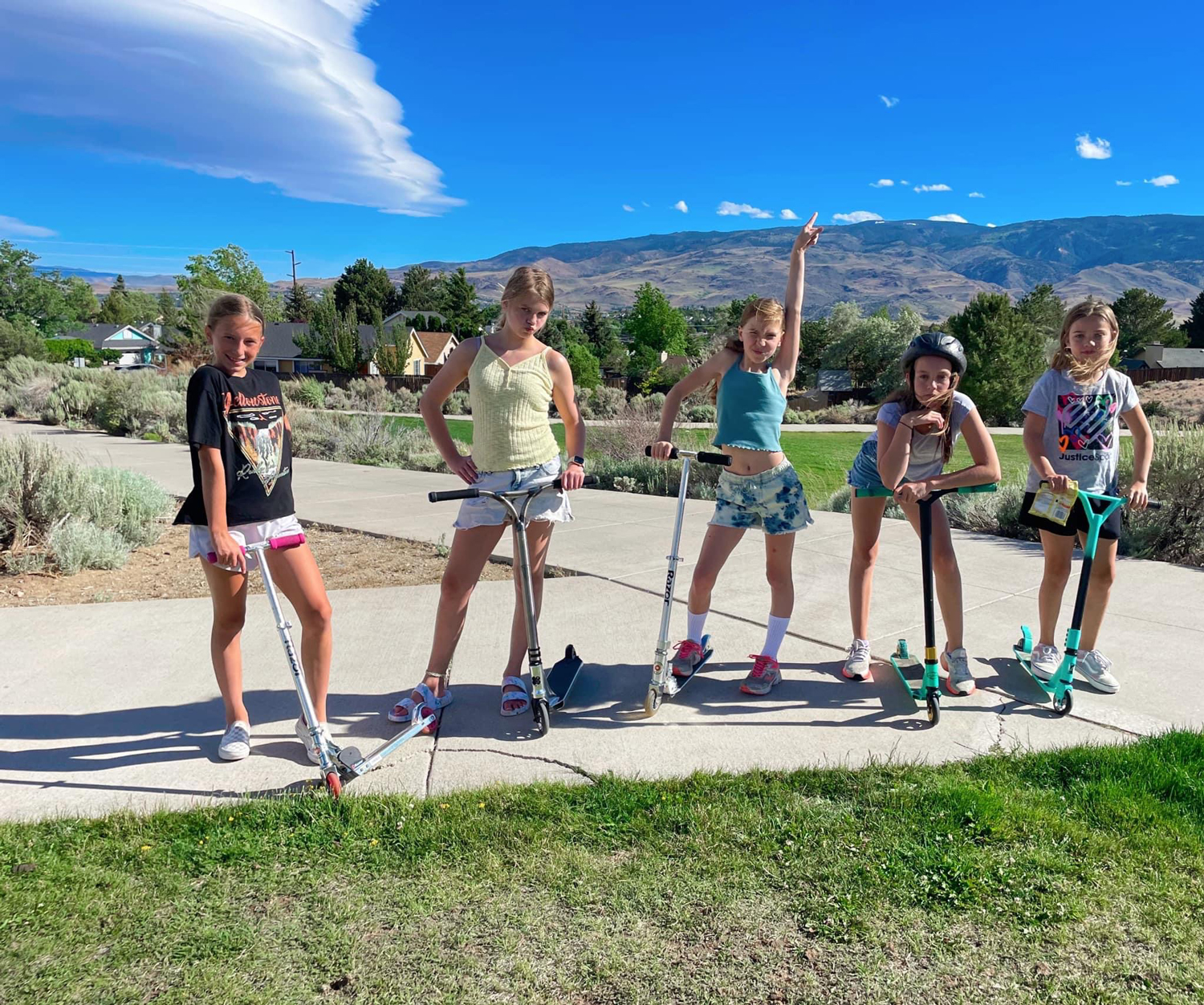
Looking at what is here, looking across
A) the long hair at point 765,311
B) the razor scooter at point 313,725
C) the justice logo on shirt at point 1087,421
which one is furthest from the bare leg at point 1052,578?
the razor scooter at point 313,725

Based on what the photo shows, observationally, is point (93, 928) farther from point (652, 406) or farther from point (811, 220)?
point (652, 406)

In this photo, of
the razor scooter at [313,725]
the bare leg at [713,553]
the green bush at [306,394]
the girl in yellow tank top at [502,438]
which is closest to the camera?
the razor scooter at [313,725]

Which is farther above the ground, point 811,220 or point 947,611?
point 811,220

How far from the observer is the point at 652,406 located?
57.9 feet

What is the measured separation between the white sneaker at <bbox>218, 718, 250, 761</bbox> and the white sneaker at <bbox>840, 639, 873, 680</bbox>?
9.05ft

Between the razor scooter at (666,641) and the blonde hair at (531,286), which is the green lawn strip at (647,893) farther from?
the blonde hair at (531,286)

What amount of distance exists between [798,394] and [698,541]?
4486cm

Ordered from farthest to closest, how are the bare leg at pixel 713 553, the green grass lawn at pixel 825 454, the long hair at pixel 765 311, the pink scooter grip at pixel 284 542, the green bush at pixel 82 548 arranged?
the green grass lawn at pixel 825 454 < the green bush at pixel 82 548 < the bare leg at pixel 713 553 < the long hair at pixel 765 311 < the pink scooter grip at pixel 284 542

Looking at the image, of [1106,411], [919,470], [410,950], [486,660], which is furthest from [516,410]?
[1106,411]

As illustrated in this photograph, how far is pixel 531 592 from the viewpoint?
3.79 metres

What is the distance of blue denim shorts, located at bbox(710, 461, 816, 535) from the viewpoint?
159 inches

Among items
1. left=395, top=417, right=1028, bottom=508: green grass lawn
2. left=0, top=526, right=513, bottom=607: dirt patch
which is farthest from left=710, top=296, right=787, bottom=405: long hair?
left=395, top=417, right=1028, bottom=508: green grass lawn

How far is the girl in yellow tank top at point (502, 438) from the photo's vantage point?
3.70 meters

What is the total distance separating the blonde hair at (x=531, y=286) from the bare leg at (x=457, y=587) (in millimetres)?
979
